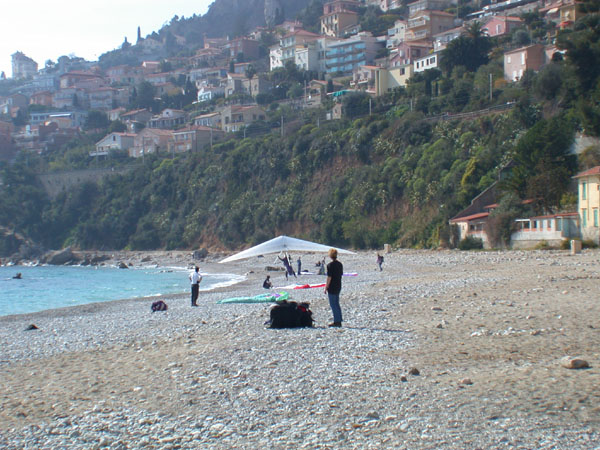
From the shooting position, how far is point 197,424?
231 inches

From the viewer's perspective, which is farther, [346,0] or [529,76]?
[346,0]

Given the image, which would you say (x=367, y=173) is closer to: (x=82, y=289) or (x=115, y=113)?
(x=82, y=289)

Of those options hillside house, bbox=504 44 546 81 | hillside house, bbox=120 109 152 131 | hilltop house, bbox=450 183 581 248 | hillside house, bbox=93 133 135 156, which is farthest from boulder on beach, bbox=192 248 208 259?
hillside house, bbox=120 109 152 131

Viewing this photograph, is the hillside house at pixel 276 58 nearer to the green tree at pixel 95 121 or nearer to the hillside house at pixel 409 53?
the hillside house at pixel 409 53

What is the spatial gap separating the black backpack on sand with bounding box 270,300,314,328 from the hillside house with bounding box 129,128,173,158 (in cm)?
7861

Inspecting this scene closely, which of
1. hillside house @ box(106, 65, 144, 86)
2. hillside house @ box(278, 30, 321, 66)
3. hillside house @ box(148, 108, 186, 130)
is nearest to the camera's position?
hillside house @ box(148, 108, 186, 130)

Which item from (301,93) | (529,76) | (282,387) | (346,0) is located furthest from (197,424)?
(346,0)

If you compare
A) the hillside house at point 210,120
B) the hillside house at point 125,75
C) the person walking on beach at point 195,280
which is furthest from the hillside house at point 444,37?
the hillside house at point 125,75

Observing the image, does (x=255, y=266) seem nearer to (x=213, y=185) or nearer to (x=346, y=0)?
(x=213, y=185)

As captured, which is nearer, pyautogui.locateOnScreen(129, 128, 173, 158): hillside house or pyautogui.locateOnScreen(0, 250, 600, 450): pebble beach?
pyautogui.locateOnScreen(0, 250, 600, 450): pebble beach

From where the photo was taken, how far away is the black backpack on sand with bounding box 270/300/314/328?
10.8 m

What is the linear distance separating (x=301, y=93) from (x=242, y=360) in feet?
275

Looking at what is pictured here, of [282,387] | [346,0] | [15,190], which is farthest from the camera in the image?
[346,0]

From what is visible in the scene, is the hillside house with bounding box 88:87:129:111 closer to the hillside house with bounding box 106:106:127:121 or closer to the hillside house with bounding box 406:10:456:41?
the hillside house with bounding box 106:106:127:121
